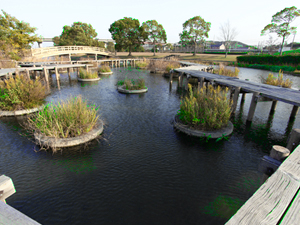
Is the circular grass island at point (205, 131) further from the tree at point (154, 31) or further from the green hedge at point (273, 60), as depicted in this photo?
the tree at point (154, 31)

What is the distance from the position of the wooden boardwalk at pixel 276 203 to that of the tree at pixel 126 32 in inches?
2022

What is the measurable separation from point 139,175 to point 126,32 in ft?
168

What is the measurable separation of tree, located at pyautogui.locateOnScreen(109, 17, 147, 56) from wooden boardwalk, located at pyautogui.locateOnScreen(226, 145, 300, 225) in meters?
51.4

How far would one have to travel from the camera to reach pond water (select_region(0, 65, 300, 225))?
3.78 metres

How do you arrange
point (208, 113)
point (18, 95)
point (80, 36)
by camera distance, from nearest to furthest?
point (208, 113), point (18, 95), point (80, 36)

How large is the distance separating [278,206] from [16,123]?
9.66 meters

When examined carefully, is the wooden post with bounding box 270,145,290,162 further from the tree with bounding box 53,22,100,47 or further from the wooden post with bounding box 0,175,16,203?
the tree with bounding box 53,22,100,47

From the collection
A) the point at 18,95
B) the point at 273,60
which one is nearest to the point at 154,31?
the point at 273,60

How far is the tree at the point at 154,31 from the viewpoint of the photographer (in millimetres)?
52244

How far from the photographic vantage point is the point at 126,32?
49312mm

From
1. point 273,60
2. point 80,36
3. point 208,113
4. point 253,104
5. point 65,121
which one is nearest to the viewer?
point 65,121

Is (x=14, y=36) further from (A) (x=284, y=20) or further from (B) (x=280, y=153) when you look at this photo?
(A) (x=284, y=20)

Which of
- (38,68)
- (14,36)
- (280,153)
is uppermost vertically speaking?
(14,36)

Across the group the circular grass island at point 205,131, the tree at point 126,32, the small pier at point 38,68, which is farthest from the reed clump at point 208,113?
the tree at point 126,32
